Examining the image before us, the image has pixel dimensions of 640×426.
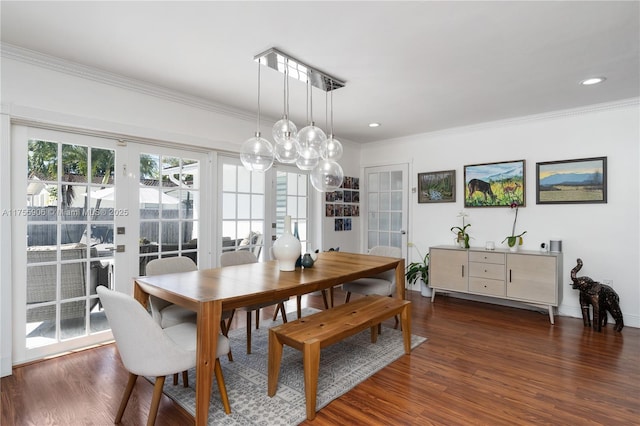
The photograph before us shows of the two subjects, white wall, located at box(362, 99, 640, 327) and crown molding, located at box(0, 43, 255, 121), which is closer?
crown molding, located at box(0, 43, 255, 121)

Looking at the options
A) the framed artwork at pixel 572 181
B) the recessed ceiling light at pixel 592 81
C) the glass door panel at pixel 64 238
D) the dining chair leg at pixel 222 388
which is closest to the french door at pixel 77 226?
the glass door panel at pixel 64 238

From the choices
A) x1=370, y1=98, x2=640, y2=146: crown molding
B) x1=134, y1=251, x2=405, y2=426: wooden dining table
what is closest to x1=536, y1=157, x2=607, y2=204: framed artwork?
x1=370, y1=98, x2=640, y2=146: crown molding

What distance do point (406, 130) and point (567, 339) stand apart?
126 inches

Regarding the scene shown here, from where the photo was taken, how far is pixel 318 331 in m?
2.17

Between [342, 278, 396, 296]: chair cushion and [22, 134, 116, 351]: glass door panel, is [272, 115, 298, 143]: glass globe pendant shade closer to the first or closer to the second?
[22, 134, 116, 351]: glass door panel

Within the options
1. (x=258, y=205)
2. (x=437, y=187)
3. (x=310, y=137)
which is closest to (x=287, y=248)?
(x=310, y=137)

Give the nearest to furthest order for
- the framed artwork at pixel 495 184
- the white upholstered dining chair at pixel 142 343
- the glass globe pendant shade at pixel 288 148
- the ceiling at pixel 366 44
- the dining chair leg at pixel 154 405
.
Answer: the white upholstered dining chair at pixel 142 343
the dining chair leg at pixel 154 405
the ceiling at pixel 366 44
the glass globe pendant shade at pixel 288 148
the framed artwork at pixel 495 184

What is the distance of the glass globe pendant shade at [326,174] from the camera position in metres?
2.72

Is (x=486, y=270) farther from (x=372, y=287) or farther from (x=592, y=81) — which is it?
(x=592, y=81)

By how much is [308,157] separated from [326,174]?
0.21 meters

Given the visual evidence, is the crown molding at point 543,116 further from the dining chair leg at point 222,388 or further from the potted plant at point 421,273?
the dining chair leg at point 222,388

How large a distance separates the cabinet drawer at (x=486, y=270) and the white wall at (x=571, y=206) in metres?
0.54

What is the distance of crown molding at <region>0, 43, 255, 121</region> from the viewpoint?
2.55 meters

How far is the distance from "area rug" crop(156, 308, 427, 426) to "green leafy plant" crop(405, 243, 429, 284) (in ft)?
5.89
